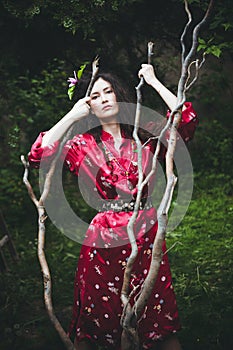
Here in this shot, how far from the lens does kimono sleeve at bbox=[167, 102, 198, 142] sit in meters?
3.05

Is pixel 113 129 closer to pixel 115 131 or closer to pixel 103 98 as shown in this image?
pixel 115 131

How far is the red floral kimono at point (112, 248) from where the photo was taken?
3.14m

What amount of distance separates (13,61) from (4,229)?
1.40m

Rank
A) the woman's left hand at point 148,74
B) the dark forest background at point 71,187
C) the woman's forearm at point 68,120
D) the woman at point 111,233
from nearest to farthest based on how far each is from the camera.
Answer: the woman's left hand at point 148,74 → the woman's forearm at point 68,120 → the woman at point 111,233 → the dark forest background at point 71,187

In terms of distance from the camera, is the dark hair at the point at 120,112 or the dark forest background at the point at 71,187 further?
the dark forest background at the point at 71,187

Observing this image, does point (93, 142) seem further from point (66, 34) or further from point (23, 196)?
point (23, 196)

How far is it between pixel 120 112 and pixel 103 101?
0.49ft

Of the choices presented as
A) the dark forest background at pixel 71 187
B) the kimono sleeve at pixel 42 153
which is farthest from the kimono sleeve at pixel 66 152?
the dark forest background at pixel 71 187

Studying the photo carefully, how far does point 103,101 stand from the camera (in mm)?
3129

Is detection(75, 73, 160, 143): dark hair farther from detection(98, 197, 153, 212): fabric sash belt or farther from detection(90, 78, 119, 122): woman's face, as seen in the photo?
detection(98, 197, 153, 212): fabric sash belt

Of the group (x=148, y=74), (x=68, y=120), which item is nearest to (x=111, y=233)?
(x=68, y=120)

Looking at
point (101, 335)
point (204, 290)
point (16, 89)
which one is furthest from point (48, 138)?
point (16, 89)

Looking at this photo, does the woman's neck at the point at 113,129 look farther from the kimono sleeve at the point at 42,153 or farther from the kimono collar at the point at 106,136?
the kimono sleeve at the point at 42,153

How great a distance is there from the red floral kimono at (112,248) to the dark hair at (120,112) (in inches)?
2.7
